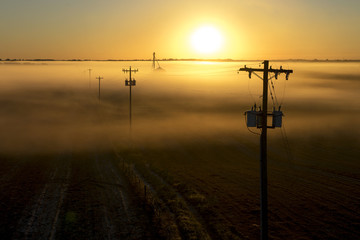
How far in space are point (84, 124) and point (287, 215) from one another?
4840 cm

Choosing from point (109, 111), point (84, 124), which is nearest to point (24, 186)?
point (84, 124)

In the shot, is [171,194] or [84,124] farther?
[84,124]

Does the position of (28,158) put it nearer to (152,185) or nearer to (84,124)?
(152,185)

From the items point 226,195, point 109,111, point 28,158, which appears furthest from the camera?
point 109,111

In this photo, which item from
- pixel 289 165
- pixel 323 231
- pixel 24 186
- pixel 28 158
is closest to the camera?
pixel 323 231

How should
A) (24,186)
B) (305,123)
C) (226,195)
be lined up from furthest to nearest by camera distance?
1. (305,123)
2. (24,186)
3. (226,195)

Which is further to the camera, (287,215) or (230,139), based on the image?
(230,139)

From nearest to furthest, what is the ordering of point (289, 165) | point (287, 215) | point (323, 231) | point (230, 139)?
point (323, 231) < point (287, 215) < point (289, 165) < point (230, 139)

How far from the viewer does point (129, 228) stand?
1991 centimetres

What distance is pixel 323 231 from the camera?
62.4ft

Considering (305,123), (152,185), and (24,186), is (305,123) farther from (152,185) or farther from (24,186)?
(24,186)

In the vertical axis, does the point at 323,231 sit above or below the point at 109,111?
below

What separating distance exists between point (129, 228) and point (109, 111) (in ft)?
210

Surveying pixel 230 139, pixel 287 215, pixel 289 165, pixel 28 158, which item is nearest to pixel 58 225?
pixel 287 215
